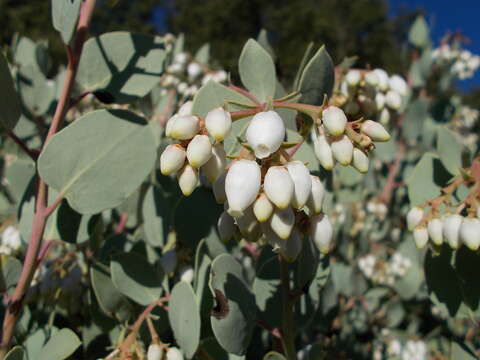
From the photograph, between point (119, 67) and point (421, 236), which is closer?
point (421, 236)

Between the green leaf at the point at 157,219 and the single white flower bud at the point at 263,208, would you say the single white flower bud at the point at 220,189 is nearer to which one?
the single white flower bud at the point at 263,208

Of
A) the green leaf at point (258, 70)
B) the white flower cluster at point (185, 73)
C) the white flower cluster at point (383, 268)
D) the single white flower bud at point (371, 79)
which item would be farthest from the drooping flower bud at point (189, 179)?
the white flower cluster at point (383, 268)

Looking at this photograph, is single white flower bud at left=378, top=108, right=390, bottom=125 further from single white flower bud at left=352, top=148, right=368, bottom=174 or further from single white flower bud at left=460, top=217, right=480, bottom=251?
single white flower bud at left=352, top=148, right=368, bottom=174

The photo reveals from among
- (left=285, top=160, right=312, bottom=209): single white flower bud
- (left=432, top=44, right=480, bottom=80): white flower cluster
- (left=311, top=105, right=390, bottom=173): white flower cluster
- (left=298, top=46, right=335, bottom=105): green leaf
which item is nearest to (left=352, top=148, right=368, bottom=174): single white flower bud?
(left=311, top=105, right=390, bottom=173): white flower cluster

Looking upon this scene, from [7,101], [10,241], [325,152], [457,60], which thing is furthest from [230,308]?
[457,60]

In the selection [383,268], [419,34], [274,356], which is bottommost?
[383,268]

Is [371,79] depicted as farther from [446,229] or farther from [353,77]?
[446,229]
